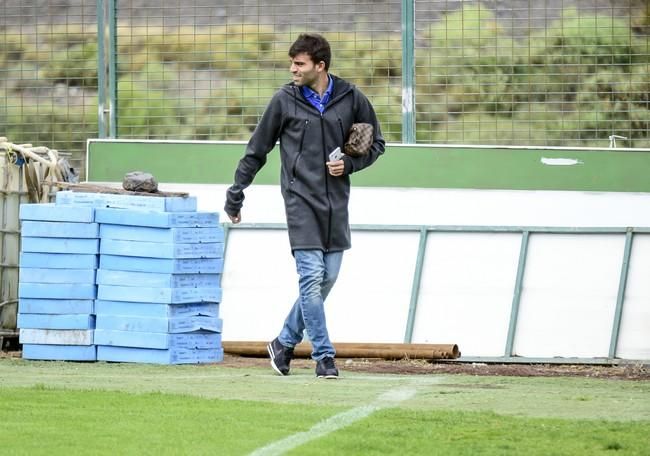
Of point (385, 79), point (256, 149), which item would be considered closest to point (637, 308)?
point (385, 79)

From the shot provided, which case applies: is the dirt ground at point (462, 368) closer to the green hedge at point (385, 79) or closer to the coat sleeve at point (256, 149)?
A: the coat sleeve at point (256, 149)

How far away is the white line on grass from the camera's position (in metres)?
6.90

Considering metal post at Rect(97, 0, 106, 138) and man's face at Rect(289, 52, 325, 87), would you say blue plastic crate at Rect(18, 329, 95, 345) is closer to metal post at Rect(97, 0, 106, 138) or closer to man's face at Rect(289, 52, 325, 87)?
man's face at Rect(289, 52, 325, 87)

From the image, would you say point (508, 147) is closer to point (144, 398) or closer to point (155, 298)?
point (155, 298)

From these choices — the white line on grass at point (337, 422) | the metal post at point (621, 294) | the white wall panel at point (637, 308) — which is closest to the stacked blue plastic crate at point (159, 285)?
the white line on grass at point (337, 422)

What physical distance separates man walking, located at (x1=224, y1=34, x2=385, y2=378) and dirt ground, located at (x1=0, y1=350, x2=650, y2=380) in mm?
1389

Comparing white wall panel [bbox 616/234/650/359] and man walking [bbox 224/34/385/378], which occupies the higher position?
→ man walking [bbox 224/34/385/378]

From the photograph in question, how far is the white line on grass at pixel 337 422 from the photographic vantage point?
22.6 feet

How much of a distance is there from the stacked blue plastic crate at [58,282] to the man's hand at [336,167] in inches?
103

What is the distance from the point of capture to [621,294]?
13.1 m

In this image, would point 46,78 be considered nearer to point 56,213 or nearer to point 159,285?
point 56,213

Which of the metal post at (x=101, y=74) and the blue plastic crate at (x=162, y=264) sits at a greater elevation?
the metal post at (x=101, y=74)

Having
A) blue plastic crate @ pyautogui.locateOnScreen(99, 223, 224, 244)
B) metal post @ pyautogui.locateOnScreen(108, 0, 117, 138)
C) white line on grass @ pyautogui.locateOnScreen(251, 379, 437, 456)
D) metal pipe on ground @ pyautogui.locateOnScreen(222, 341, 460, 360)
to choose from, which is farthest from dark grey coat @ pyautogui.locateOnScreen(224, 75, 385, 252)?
metal post @ pyautogui.locateOnScreen(108, 0, 117, 138)

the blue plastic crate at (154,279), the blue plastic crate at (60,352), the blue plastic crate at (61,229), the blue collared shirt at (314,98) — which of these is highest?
the blue collared shirt at (314,98)
